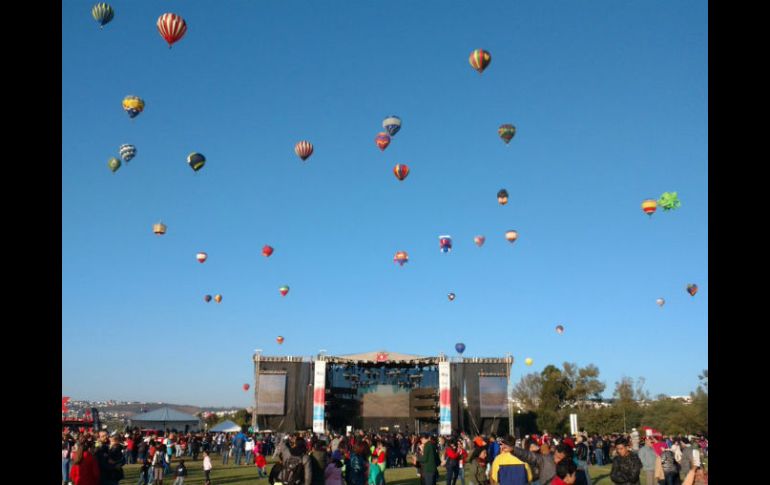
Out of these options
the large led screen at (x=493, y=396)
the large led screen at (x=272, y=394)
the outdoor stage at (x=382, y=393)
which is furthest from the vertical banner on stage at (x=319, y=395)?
the large led screen at (x=493, y=396)

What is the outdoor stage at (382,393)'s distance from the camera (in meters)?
42.0

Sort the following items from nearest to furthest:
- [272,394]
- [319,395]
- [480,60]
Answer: [480,60], [319,395], [272,394]

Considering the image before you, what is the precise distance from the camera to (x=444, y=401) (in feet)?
133

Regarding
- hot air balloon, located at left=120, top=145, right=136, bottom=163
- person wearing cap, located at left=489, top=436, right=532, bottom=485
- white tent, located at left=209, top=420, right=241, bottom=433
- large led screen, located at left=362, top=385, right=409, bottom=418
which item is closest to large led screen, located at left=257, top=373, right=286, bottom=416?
white tent, located at left=209, top=420, right=241, bottom=433

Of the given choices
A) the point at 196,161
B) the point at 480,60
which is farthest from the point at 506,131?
the point at 196,161

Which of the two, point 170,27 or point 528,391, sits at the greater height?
point 170,27

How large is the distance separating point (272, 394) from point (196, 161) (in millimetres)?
16927

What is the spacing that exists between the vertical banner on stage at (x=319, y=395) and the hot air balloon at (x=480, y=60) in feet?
69.8

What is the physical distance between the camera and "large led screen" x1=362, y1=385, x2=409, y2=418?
4481cm

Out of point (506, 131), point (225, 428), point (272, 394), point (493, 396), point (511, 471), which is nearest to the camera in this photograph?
point (511, 471)

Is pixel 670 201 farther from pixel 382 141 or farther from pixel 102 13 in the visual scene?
pixel 102 13

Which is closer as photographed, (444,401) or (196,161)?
(196,161)

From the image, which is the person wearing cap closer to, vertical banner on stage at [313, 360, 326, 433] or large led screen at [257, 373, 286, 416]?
vertical banner on stage at [313, 360, 326, 433]
